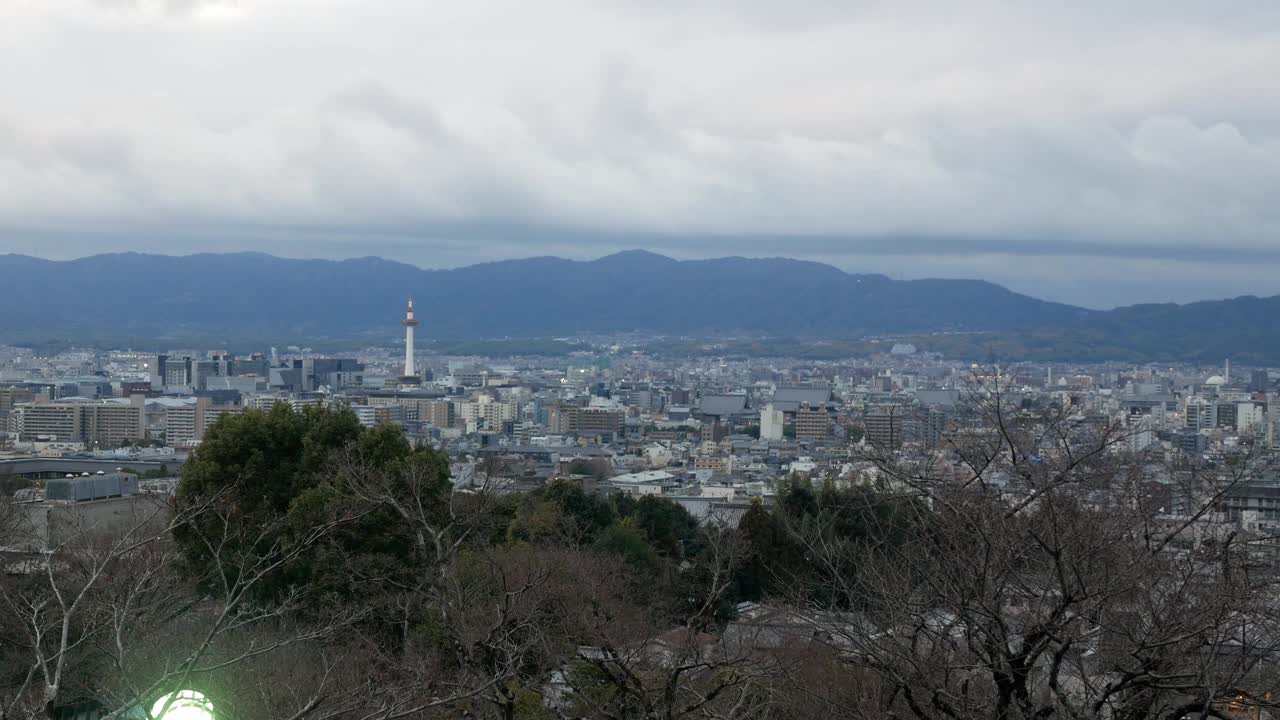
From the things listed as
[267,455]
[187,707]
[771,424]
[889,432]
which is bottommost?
[771,424]

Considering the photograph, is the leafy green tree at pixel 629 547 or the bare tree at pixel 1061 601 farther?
the leafy green tree at pixel 629 547

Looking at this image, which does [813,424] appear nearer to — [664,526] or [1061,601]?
[664,526]

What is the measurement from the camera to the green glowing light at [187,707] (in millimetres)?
4672

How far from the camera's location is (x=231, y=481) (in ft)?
51.6

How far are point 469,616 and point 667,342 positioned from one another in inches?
7159

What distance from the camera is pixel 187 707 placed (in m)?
4.72

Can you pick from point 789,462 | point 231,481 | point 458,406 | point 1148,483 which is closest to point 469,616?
point 1148,483

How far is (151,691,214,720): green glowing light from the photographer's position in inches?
184

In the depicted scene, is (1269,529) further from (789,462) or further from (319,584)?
(789,462)

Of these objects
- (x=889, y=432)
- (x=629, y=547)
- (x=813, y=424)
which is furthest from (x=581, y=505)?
(x=813, y=424)

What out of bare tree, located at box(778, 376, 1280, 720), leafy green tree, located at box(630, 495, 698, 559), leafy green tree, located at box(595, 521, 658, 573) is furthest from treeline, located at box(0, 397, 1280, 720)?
leafy green tree, located at box(630, 495, 698, 559)

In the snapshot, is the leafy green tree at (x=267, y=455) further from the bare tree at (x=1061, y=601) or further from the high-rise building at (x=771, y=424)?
the high-rise building at (x=771, y=424)

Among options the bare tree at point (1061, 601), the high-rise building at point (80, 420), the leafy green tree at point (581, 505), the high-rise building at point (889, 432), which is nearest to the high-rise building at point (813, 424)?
the high-rise building at point (80, 420)

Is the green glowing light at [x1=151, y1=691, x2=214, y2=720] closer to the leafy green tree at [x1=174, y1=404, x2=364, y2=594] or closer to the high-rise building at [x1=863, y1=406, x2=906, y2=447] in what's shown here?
the high-rise building at [x1=863, y1=406, x2=906, y2=447]
